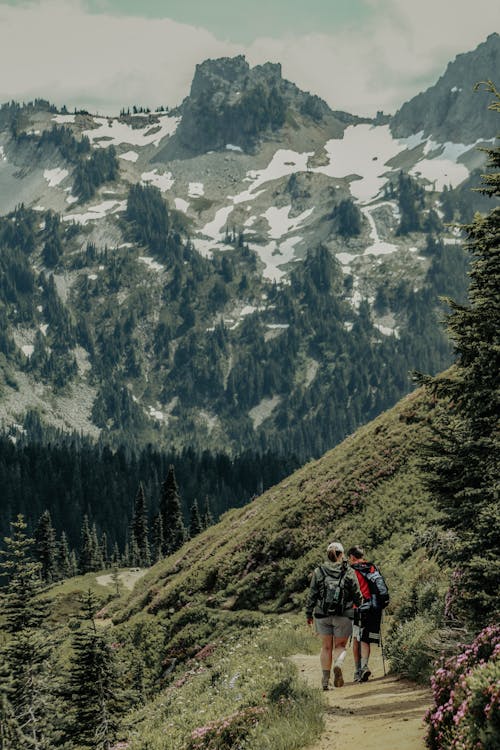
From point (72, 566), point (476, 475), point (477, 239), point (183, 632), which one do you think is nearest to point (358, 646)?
point (476, 475)

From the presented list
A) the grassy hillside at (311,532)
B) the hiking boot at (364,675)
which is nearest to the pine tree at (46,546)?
the grassy hillside at (311,532)

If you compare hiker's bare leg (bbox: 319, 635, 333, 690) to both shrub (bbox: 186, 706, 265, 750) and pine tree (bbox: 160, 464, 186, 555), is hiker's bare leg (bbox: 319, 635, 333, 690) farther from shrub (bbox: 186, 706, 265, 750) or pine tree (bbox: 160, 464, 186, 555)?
pine tree (bbox: 160, 464, 186, 555)

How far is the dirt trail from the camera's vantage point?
40.4 feet

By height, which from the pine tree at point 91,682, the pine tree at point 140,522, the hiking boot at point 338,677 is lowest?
the pine tree at point 91,682

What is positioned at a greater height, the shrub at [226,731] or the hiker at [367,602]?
the hiker at [367,602]

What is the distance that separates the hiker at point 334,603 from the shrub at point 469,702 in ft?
13.3

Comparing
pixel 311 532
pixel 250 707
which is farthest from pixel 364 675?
pixel 311 532

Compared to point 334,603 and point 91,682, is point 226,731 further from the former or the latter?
point 91,682

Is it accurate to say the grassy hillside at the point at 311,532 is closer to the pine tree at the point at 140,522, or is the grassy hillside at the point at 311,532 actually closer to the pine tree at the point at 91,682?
the pine tree at the point at 91,682

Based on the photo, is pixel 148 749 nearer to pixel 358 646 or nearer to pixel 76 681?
pixel 358 646

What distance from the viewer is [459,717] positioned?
33.1ft

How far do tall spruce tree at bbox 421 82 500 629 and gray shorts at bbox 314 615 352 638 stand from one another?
257cm

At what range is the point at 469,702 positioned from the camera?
9.94 metres

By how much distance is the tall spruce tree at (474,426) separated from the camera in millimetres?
16183
